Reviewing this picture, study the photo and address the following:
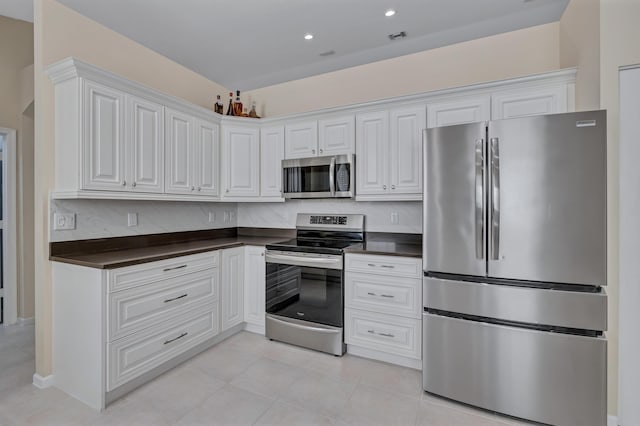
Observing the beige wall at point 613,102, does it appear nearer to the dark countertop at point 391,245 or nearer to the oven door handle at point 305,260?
the dark countertop at point 391,245

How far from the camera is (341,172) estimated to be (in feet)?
9.66

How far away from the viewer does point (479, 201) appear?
1869 mm

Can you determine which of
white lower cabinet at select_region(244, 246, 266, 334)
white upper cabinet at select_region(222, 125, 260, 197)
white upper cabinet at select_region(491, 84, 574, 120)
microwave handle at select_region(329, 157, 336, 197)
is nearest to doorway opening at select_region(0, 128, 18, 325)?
white upper cabinet at select_region(222, 125, 260, 197)

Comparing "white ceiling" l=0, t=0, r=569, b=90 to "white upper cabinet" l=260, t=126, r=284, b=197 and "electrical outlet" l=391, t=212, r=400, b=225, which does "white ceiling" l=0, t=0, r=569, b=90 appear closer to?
"white upper cabinet" l=260, t=126, r=284, b=197

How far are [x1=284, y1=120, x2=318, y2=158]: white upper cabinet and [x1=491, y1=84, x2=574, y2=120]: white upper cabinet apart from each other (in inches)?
63.2

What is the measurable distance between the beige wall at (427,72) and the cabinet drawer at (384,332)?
225 centimetres

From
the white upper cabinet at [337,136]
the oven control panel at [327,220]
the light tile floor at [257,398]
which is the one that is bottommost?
the light tile floor at [257,398]

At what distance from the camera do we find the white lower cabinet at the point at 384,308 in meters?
2.35

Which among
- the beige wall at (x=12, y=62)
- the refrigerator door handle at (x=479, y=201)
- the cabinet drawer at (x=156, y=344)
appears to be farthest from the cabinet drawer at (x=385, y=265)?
the beige wall at (x=12, y=62)

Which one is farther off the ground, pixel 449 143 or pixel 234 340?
pixel 449 143

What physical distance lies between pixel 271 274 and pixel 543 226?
2168 mm

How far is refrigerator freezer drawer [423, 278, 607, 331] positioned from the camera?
1.65m

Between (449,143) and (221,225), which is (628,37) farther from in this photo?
(221,225)

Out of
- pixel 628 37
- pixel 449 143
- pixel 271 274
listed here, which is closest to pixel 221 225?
pixel 271 274
